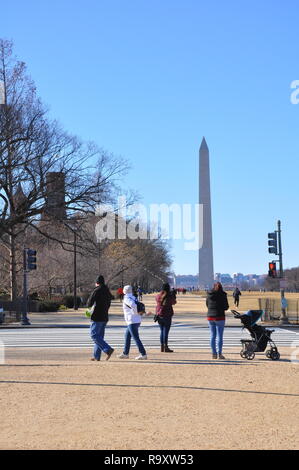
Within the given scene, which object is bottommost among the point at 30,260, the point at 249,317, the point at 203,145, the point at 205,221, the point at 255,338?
the point at 255,338

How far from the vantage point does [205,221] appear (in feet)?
270

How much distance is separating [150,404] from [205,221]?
7248cm

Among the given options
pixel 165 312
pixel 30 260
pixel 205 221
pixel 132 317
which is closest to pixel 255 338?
pixel 165 312

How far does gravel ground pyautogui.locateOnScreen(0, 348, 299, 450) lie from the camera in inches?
308

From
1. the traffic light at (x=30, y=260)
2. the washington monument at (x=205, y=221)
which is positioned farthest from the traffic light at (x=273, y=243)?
the washington monument at (x=205, y=221)

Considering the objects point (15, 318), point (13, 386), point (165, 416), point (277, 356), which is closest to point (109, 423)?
point (165, 416)

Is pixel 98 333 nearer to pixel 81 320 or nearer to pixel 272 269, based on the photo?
pixel 272 269

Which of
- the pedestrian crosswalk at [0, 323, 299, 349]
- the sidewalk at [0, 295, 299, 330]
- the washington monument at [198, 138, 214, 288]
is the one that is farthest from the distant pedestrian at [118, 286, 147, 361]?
the washington monument at [198, 138, 214, 288]

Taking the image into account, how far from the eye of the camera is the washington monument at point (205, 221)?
3189 inches

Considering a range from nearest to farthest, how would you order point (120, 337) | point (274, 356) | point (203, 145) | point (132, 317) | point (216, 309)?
1. point (132, 317)
2. point (216, 309)
3. point (274, 356)
4. point (120, 337)
5. point (203, 145)

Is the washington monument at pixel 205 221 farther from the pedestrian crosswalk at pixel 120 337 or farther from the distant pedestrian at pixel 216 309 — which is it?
the distant pedestrian at pixel 216 309

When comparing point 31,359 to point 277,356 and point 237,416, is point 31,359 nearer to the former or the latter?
point 277,356

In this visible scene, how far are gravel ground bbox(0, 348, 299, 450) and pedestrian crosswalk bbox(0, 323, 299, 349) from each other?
14.5 ft

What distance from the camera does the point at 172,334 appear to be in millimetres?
24938
